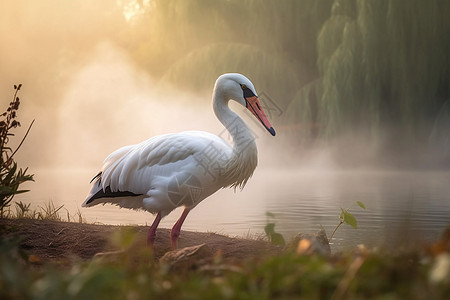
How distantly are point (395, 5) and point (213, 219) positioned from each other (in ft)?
24.1

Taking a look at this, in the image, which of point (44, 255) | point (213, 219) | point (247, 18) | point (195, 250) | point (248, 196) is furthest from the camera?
point (247, 18)

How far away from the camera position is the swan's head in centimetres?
441

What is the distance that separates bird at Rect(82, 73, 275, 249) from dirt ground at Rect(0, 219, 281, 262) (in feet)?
1.07

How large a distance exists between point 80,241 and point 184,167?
131 centimetres

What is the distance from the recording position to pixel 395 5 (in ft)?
37.9

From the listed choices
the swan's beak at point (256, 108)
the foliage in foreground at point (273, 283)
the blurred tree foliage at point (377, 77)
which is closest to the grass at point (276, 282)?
the foliage in foreground at point (273, 283)

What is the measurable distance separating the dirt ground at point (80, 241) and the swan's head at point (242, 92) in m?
1.22

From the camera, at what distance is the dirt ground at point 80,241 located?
420 centimetres

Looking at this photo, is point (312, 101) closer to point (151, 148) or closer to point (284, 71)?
point (284, 71)

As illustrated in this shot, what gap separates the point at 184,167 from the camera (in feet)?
13.4

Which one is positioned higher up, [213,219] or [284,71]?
[284,71]

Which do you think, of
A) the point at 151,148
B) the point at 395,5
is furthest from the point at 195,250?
the point at 395,5

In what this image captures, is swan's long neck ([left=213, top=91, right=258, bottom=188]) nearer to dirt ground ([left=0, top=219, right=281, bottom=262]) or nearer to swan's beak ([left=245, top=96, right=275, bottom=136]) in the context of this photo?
swan's beak ([left=245, top=96, right=275, bottom=136])

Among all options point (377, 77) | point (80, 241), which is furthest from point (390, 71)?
point (80, 241)
